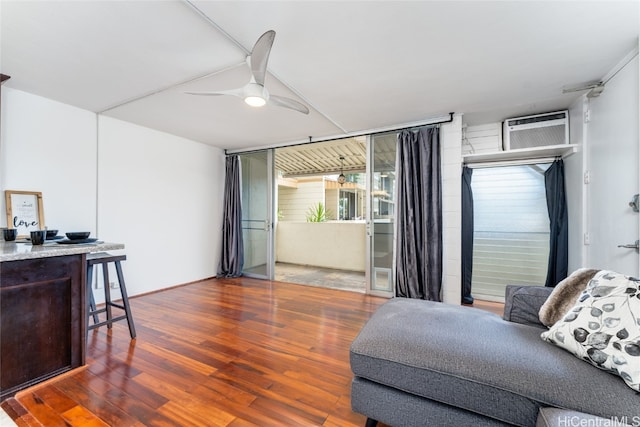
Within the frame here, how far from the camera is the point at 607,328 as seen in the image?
119cm

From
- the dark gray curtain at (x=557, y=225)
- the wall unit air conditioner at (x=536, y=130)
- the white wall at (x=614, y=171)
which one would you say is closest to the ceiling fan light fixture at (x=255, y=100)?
the white wall at (x=614, y=171)

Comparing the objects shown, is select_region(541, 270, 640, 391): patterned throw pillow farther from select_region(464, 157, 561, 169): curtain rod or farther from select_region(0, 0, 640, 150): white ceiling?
select_region(464, 157, 561, 169): curtain rod

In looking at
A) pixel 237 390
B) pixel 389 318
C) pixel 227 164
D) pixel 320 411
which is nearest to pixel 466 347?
pixel 389 318

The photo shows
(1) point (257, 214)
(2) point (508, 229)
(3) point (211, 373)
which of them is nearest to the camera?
(3) point (211, 373)

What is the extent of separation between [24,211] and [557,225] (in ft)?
20.0

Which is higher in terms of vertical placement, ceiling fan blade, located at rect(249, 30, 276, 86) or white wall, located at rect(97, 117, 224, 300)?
ceiling fan blade, located at rect(249, 30, 276, 86)

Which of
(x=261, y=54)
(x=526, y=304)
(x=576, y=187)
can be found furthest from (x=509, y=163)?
(x=261, y=54)

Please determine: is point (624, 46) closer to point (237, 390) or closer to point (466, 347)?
point (466, 347)

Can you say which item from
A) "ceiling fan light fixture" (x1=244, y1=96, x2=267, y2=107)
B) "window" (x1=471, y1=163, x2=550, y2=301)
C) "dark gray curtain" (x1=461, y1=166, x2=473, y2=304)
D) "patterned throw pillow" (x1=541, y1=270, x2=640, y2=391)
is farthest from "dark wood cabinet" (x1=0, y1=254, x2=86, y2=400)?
"window" (x1=471, y1=163, x2=550, y2=301)

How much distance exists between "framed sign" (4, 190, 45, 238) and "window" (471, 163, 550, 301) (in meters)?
5.43

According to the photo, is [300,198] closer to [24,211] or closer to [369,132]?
[369,132]

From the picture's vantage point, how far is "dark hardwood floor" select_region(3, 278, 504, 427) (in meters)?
1.57

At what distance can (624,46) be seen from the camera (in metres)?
2.03

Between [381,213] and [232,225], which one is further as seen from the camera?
[232,225]
